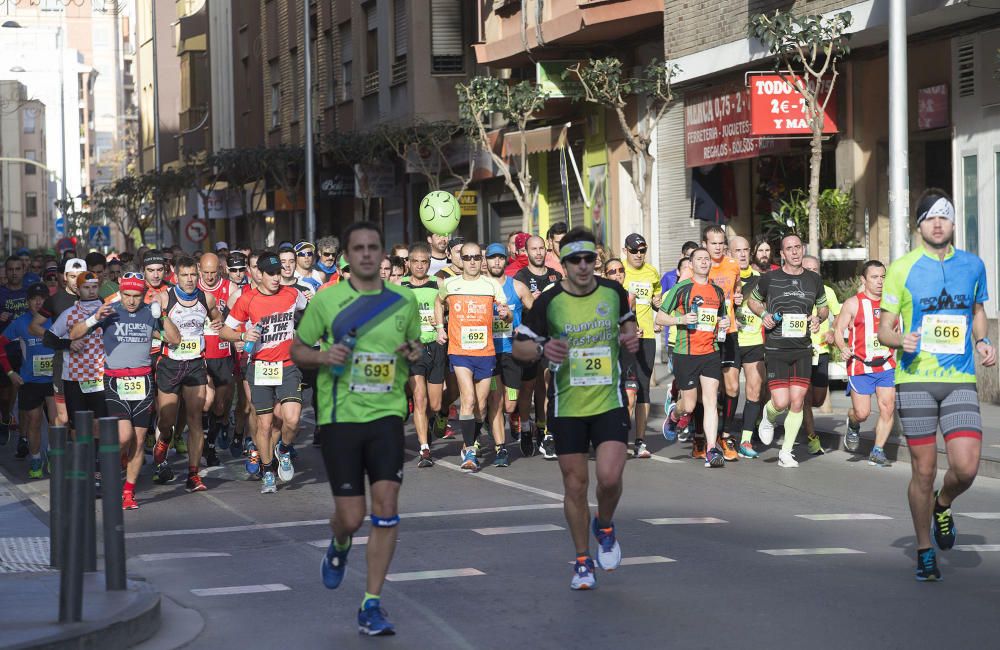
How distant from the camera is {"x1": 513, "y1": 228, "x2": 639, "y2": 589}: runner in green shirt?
849cm

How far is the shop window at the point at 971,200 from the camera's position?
1933 cm

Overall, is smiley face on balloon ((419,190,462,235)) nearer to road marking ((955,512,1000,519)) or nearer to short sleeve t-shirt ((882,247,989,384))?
road marking ((955,512,1000,519))

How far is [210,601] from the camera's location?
845cm

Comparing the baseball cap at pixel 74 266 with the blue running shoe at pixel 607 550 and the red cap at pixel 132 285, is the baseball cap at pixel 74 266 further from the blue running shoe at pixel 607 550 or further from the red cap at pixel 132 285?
the blue running shoe at pixel 607 550

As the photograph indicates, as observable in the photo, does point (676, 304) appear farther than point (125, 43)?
No

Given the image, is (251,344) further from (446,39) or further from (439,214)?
(446,39)

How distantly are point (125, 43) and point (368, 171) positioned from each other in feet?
420

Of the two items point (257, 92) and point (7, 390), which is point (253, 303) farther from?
point (257, 92)

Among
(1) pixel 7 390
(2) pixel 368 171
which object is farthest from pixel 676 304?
(2) pixel 368 171

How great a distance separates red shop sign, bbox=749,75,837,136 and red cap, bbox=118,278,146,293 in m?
10.0

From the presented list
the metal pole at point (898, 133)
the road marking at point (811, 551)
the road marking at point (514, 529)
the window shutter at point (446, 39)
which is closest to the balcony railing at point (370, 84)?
the window shutter at point (446, 39)

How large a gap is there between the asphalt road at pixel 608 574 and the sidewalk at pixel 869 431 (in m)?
0.48

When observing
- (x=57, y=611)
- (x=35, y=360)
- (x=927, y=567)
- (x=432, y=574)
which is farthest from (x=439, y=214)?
(x=57, y=611)

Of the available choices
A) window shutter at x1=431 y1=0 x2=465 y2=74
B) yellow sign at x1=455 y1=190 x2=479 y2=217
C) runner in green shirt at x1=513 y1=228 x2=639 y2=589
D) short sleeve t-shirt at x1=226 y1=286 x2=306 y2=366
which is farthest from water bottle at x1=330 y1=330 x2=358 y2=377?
window shutter at x1=431 y1=0 x2=465 y2=74
